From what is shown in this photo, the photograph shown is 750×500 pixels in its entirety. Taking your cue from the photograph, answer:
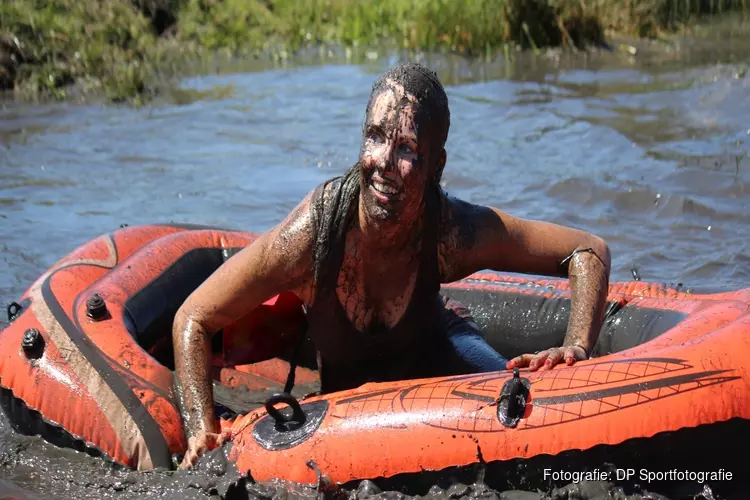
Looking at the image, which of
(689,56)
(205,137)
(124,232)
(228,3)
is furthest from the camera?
(228,3)

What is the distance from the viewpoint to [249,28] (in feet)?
49.9

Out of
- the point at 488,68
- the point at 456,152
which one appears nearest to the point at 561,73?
the point at 488,68

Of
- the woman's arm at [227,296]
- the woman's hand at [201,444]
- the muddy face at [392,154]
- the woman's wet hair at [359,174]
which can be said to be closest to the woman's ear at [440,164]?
the woman's wet hair at [359,174]

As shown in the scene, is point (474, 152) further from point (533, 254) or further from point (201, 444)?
point (201, 444)

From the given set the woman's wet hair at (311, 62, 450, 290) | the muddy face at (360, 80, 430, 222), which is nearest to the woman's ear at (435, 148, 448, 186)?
the woman's wet hair at (311, 62, 450, 290)

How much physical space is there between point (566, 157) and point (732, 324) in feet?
19.0

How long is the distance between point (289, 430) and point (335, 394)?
0.21 metres

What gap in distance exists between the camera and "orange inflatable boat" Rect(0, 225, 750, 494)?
12.2 ft

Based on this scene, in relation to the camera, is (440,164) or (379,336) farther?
(379,336)

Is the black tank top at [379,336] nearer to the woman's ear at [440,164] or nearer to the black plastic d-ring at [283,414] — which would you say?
the woman's ear at [440,164]

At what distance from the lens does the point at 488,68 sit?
13.1 meters

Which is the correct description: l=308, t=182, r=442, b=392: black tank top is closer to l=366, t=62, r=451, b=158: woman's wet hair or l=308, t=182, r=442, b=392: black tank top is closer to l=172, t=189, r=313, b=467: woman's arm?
l=172, t=189, r=313, b=467: woman's arm

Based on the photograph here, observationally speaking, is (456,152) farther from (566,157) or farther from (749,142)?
(749,142)

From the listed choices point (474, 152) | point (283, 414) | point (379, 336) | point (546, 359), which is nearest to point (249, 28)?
point (474, 152)
